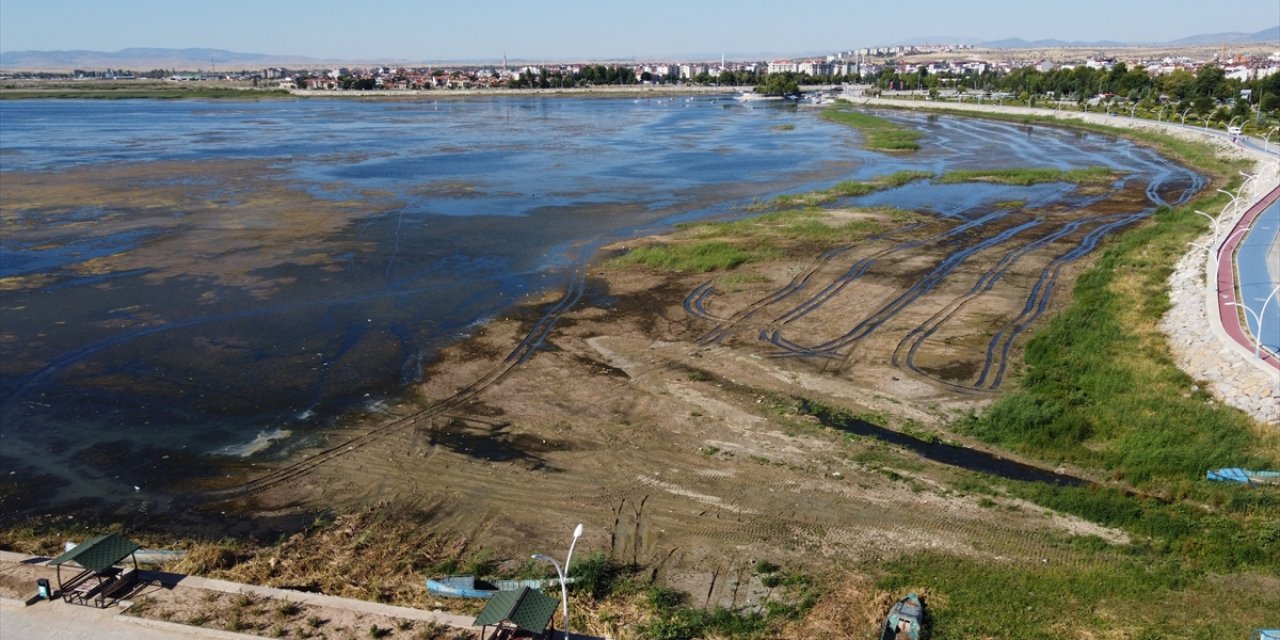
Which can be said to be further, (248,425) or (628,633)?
(248,425)

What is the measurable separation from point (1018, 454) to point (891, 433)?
2068mm

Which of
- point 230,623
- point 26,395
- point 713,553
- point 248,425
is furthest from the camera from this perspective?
point 26,395

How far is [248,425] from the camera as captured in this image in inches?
604

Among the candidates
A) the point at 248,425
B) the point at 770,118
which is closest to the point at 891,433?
the point at 248,425

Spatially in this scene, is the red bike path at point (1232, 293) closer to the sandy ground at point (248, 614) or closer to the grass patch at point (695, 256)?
the grass patch at point (695, 256)

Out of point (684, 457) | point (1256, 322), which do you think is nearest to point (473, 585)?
point (684, 457)

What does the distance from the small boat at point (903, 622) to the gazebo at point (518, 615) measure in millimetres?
3781

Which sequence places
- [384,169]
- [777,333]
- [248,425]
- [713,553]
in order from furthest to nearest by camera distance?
1. [384,169]
2. [777,333]
3. [248,425]
4. [713,553]

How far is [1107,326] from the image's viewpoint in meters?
19.3

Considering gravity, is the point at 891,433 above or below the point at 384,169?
below

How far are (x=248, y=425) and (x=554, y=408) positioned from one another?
564 cm

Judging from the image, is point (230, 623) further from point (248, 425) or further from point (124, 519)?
point (248, 425)

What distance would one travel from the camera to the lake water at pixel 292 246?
622 inches

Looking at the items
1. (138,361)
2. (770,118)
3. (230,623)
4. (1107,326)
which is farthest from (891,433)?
(770,118)
